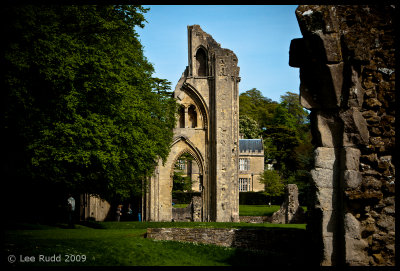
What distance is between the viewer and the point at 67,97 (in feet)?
43.9

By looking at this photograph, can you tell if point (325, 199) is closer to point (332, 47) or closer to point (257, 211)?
point (332, 47)

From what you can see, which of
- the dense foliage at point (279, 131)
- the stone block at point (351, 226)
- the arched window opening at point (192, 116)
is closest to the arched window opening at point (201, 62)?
the arched window opening at point (192, 116)

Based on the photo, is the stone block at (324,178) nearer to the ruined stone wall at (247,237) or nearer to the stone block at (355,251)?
the stone block at (355,251)

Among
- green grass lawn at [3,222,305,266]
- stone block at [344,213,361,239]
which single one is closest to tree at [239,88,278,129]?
green grass lawn at [3,222,305,266]

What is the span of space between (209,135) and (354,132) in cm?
2088

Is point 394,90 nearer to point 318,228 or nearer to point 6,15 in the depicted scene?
point 318,228

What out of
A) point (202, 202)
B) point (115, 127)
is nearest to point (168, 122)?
point (202, 202)

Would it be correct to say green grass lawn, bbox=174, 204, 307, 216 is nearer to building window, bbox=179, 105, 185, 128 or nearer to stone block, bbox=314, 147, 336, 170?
building window, bbox=179, 105, 185, 128

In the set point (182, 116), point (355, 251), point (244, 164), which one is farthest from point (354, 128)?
point (244, 164)

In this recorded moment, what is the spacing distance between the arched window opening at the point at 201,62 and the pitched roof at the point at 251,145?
36.6 meters

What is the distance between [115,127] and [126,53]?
10.5 feet

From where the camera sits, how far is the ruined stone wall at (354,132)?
6.65 meters

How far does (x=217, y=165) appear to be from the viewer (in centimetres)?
2684

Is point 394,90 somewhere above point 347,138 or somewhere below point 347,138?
above
